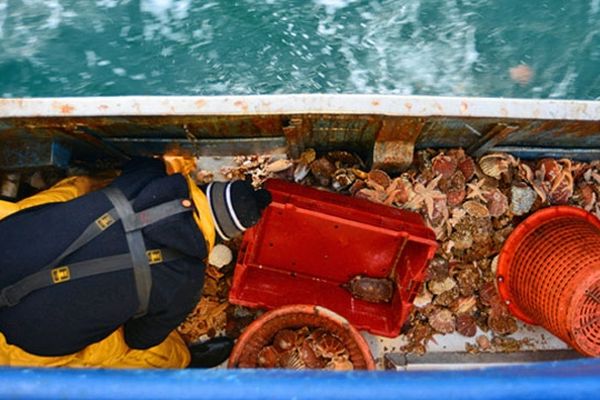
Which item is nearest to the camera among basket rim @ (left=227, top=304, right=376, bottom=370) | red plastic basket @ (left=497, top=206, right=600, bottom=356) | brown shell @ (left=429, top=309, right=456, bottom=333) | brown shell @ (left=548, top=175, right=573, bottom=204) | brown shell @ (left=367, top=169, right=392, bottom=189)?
red plastic basket @ (left=497, top=206, right=600, bottom=356)

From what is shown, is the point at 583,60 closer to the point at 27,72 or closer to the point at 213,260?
the point at 213,260

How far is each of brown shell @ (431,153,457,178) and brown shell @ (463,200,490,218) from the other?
206 millimetres

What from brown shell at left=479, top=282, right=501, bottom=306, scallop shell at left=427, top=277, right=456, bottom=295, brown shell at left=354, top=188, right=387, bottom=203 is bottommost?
brown shell at left=479, top=282, right=501, bottom=306

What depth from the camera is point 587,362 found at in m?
2.28

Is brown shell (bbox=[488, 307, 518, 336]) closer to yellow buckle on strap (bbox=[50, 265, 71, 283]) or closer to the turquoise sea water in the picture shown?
the turquoise sea water

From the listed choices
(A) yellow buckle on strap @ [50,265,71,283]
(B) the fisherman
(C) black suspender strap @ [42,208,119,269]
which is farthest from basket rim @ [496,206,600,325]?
(A) yellow buckle on strap @ [50,265,71,283]

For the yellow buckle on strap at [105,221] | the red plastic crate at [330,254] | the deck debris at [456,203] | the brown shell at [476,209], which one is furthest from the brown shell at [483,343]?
the yellow buckle on strap at [105,221]

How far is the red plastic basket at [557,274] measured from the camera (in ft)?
9.73

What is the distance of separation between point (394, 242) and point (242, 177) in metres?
0.92

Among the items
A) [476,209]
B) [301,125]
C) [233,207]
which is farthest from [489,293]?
[233,207]

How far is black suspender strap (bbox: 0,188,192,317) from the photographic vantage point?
238 centimetres

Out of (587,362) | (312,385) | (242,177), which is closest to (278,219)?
(242,177)

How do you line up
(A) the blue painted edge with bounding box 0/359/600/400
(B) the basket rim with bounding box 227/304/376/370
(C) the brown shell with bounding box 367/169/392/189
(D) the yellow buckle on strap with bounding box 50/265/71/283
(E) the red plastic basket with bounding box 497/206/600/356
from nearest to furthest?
(A) the blue painted edge with bounding box 0/359/600/400 < (D) the yellow buckle on strap with bounding box 50/265/71/283 < (E) the red plastic basket with bounding box 497/206/600/356 < (B) the basket rim with bounding box 227/304/376/370 < (C) the brown shell with bounding box 367/169/392/189

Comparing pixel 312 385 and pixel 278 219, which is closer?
pixel 312 385
